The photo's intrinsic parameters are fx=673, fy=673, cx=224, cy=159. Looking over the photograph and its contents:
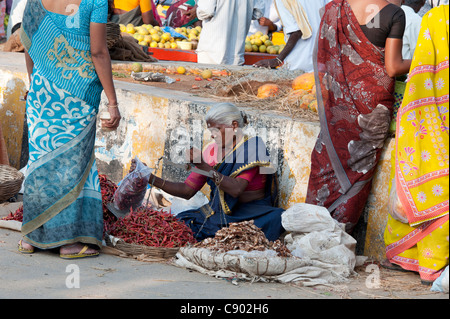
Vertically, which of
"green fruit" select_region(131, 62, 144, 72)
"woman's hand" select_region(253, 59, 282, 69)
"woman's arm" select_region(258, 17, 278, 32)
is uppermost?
"woman's arm" select_region(258, 17, 278, 32)

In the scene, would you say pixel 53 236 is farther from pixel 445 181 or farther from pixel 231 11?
pixel 231 11

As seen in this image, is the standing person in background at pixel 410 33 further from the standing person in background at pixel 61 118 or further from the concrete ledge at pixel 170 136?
the standing person in background at pixel 61 118

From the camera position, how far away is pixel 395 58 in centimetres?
438

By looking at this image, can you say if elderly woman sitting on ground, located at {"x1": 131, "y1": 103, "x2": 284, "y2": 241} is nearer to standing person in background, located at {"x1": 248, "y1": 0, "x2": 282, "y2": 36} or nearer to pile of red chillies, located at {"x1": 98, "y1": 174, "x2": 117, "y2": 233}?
pile of red chillies, located at {"x1": 98, "y1": 174, "x2": 117, "y2": 233}

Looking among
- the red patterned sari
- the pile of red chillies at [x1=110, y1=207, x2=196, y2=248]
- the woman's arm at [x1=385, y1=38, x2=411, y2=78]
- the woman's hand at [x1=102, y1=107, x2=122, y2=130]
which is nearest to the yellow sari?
the woman's arm at [x1=385, y1=38, x2=411, y2=78]

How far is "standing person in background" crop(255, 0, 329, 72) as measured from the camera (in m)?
8.48

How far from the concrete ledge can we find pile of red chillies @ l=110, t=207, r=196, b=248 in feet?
2.92

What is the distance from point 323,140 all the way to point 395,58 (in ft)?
2.57

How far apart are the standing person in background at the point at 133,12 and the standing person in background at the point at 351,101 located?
291 inches

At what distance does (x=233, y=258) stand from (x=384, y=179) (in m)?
1.28

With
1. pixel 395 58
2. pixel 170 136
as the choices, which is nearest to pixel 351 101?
pixel 395 58

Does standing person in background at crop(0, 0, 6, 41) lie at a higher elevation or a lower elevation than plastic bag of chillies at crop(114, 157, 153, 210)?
higher

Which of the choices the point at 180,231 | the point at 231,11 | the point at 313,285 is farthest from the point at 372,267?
the point at 231,11

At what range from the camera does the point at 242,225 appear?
445 centimetres
